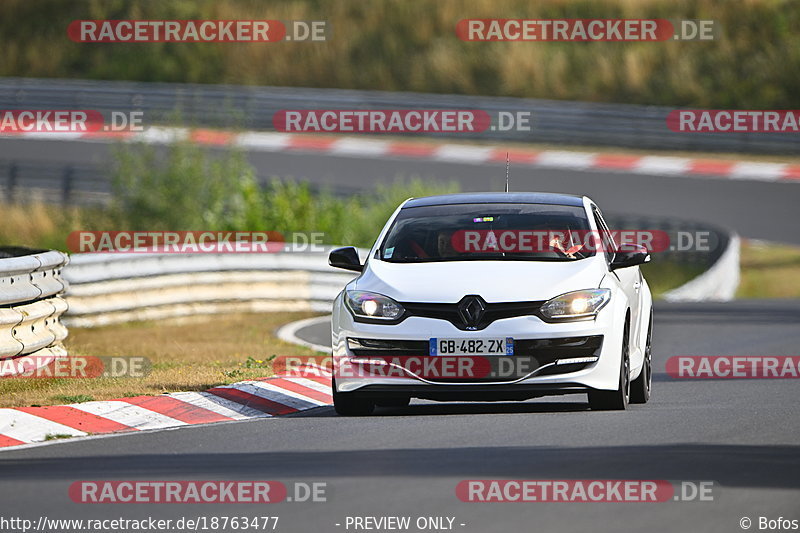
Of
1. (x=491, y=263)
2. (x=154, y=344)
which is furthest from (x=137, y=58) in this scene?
(x=491, y=263)

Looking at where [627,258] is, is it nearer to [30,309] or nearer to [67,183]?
[30,309]

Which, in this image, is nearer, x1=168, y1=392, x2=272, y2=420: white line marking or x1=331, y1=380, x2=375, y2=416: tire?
x1=331, y1=380, x2=375, y2=416: tire

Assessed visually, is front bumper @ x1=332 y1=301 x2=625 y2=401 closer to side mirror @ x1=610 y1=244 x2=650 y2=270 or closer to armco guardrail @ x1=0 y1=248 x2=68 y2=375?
side mirror @ x1=610 y1=244 x2=650 y2=270

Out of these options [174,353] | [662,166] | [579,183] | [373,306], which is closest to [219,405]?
[373,306]

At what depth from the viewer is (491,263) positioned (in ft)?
35.9

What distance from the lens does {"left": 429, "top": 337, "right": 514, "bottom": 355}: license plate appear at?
10320 mm

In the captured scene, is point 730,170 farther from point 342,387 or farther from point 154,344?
point 342,387

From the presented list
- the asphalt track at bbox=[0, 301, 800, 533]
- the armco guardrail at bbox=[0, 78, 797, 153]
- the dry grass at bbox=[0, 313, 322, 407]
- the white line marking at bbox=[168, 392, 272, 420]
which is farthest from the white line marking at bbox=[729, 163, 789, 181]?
the white line marking at bbox=[168, 392, 272, 420]

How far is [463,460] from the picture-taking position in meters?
8.74

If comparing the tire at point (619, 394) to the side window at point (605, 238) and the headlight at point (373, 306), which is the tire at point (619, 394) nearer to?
the side window at point (605, 238)

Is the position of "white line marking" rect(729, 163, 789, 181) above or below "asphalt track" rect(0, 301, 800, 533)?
above

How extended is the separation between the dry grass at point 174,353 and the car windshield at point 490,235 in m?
1.97

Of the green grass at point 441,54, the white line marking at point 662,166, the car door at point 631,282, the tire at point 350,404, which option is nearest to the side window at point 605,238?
the car door at point 631,282

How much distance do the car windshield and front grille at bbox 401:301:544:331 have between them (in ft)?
2.48
